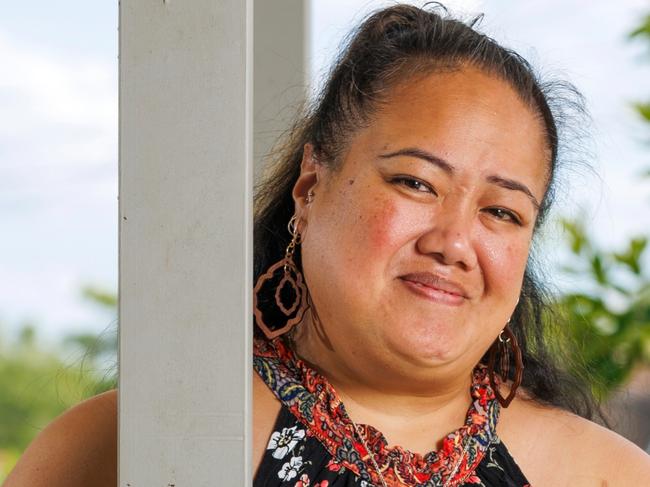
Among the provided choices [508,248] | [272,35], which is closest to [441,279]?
[508,248]

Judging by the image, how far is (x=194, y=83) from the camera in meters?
1.07

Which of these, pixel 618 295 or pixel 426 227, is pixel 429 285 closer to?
pixel 426 227

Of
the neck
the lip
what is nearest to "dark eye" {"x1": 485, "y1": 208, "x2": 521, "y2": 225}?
the lip

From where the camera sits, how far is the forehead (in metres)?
1.55

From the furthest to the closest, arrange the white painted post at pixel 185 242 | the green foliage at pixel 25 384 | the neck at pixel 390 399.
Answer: the green foliage at pixel 25 384 < the neck at pixel 390 399 < the white painted post at pixel 185 242

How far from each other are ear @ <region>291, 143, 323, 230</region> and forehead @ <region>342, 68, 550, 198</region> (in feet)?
0.26

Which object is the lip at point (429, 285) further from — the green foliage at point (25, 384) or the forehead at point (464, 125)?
the green foliage at point (25, 384)

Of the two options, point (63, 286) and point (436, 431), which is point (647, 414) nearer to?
point (436, 431)

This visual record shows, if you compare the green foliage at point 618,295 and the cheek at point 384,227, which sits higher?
the cheek at point 384,227

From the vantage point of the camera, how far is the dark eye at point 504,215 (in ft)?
5.14

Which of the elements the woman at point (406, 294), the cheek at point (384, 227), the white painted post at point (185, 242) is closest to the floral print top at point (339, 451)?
the woman at point (406, 294)

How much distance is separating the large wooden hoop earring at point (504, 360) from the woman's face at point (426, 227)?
0.14 m

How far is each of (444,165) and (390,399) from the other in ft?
1.19

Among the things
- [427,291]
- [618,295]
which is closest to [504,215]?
[427,291]
